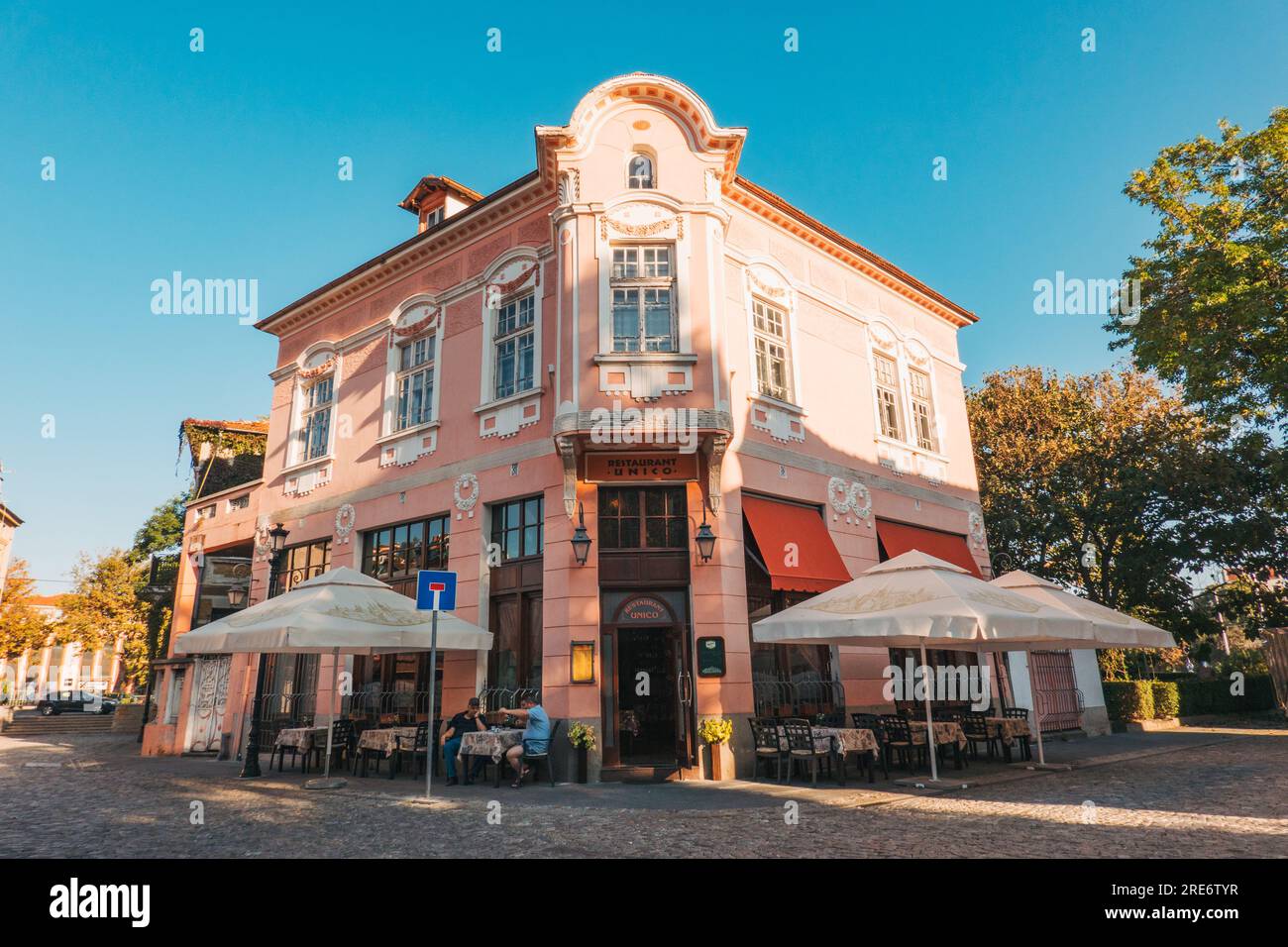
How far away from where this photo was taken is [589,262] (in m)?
13.9

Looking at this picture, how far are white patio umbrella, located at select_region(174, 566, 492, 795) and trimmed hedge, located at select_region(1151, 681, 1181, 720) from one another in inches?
860

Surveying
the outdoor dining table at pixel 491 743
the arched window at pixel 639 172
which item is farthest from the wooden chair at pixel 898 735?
the arched window at pixel 639 172

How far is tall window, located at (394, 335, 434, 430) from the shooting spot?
1732 centimetres

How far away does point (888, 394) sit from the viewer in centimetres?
1900

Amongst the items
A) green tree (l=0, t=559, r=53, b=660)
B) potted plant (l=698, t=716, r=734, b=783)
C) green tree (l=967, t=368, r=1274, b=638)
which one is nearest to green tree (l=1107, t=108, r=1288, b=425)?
green tree (l=967, t=368, r=1274, b=638)

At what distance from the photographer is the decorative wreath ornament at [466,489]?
50.4 ft

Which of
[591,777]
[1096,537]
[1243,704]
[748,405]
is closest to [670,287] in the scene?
[748,405]

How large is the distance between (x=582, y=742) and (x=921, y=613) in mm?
5725

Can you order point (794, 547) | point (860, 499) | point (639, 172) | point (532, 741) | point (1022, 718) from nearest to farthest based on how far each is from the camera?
point (532, 741), point (794, 547), point (1022, 718), point (639, 172), point (860, 499)

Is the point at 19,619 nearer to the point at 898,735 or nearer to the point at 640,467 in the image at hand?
the point at 640,467

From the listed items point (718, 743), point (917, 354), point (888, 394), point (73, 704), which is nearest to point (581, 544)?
point (718, 743)

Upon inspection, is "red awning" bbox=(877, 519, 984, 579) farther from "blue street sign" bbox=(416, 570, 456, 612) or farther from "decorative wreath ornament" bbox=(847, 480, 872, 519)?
"blue street sign" bbox=(416, 570, 456, 612)
